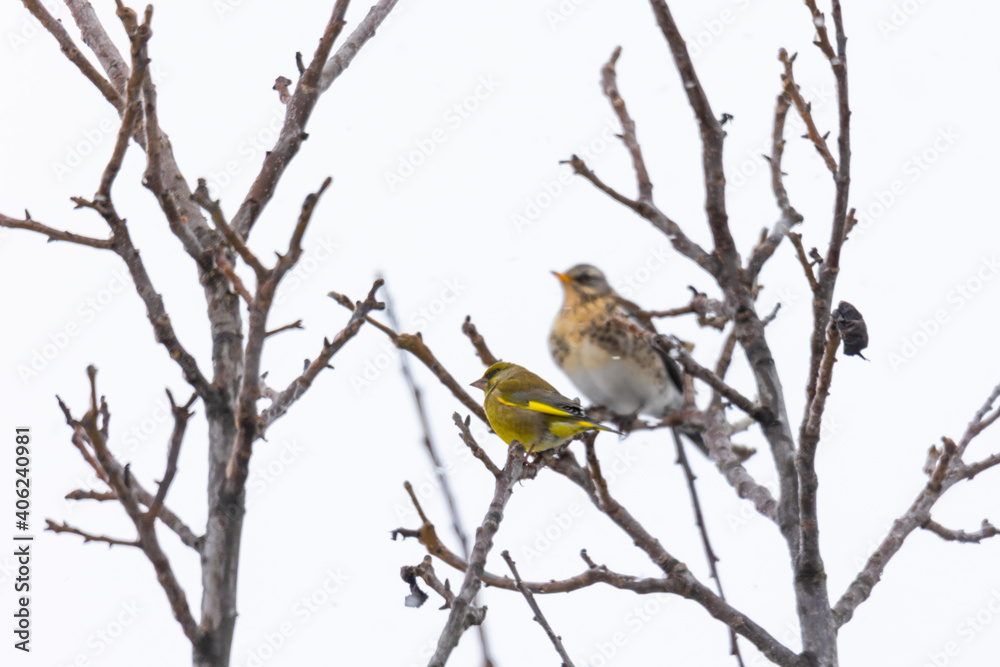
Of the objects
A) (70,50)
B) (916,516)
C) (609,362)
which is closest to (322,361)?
(70,50)

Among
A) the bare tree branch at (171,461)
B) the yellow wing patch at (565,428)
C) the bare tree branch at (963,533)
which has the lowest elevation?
the bare tree branch at (963,533)

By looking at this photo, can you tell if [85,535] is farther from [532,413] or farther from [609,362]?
[609,362]

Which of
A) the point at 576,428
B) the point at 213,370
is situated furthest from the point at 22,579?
the point at 576,428

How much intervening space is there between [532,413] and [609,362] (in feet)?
2.57

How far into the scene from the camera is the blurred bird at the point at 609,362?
242 inches

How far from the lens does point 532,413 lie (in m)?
5.60

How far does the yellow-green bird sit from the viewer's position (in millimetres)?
5457

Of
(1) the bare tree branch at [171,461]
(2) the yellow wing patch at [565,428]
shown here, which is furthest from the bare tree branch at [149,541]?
(2) the yellow wing patch at [565,428]

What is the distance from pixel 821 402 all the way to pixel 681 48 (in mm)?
1057

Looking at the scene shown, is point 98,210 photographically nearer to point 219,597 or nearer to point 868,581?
point 219,597

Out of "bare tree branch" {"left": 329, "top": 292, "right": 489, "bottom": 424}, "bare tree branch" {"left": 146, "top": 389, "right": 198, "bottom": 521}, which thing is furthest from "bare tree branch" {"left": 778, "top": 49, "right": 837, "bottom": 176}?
"bare tree branch" {"left": 146, "top": 389, "right": 198, "bottom": 521}

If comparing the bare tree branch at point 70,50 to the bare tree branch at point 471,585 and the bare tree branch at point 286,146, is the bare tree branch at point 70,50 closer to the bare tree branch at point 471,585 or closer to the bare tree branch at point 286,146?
the bare tree branch at point 286,146

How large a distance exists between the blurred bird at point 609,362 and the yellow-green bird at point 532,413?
26 centimetres

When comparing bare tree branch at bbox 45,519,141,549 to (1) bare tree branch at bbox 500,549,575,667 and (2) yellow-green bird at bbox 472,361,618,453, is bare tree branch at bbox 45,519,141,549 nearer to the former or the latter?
(1) bare tree branch at bbox 500,549,575,667
